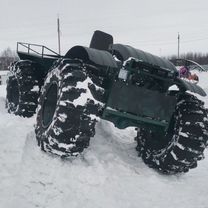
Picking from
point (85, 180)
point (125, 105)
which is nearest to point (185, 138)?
point (125, 105)

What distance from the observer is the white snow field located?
5.17 meters

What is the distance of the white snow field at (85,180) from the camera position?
5172 mm

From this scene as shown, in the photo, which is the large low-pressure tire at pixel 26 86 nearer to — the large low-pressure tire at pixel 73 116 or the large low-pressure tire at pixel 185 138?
the large low-pressure tire at pixel 73 116

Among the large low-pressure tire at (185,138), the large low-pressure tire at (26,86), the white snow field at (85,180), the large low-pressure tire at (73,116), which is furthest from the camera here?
the large low-pressure tire at (26,86)

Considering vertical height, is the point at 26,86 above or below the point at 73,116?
below

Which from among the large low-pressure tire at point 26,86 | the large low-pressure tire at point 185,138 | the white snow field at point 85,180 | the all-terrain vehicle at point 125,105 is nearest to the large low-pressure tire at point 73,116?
the all-terrain vehicle at point 125,105

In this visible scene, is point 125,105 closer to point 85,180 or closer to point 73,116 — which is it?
point 73,116

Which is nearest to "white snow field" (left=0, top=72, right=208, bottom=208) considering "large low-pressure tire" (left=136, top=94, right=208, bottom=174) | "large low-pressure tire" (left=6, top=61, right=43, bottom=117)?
"large low-pressure tire" (left=136, top=94, right=208, bottom=174)

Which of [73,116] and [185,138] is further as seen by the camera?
[185,138]

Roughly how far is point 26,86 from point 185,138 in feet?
11.1

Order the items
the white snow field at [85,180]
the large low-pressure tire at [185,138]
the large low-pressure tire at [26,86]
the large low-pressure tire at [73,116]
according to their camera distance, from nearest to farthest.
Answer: the white snow field at [85,180] < the large low-pressure tire at [73,116] < the large low-pressure tire at [185,138] < the large low-pressure tire at [26,86]

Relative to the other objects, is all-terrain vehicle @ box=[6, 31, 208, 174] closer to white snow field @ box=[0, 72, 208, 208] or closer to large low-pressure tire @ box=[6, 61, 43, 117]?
white snow field @ box=[0, 72, 208, 208]

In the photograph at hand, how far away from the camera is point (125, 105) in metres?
6.37

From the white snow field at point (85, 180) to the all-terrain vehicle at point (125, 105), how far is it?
234 mm
